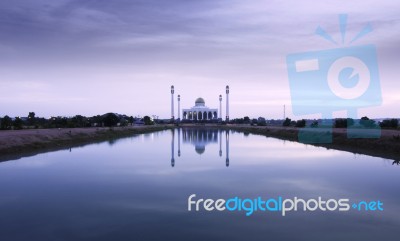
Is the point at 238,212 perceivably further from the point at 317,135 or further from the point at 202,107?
the point at 202,107

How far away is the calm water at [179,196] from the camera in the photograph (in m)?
Answer: 10.4

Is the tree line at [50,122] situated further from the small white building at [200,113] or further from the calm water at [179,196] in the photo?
the small white building at [200,113]

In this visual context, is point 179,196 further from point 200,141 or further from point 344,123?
point 344,123

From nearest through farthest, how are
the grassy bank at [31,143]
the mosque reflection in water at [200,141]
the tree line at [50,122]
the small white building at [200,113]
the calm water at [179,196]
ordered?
the calm water at [179,196] → the grassy bank at [31,143] → the mosque reflection in water at [200,141] → the tree line at [50,122] → the small white building at [200,113]

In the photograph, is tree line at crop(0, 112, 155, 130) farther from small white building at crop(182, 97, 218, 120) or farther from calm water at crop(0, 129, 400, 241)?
small white building at crop(182, 97, 218, 120)

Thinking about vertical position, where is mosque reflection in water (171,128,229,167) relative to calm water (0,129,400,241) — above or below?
above

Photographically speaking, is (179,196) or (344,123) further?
(344,123)

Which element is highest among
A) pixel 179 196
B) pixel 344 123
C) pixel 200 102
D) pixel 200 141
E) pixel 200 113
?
pixel 200 102

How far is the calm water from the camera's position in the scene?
34.1 ft

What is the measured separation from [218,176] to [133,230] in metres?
10.1

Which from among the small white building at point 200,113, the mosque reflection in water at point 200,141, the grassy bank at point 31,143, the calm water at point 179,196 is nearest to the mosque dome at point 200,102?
the small white building at point 200,113

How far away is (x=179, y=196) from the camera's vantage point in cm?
1491

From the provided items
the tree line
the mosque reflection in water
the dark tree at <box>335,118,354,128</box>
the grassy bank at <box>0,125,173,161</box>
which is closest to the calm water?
the mosque reflection in water

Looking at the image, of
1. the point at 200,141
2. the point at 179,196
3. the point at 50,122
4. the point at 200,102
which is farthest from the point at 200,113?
the point at 179,196
